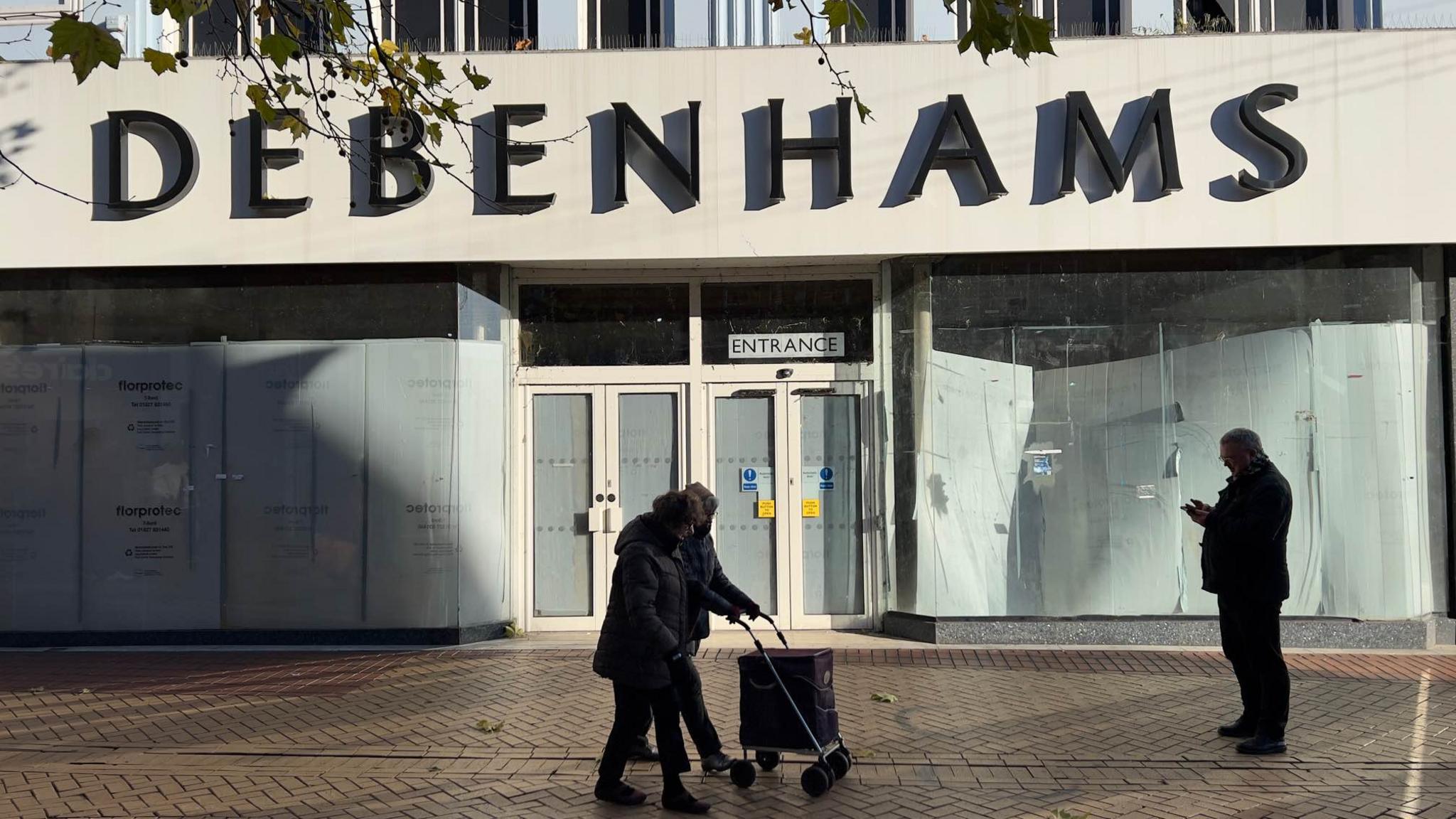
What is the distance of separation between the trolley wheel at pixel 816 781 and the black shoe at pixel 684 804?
522mm

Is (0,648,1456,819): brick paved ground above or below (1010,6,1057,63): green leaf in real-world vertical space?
below

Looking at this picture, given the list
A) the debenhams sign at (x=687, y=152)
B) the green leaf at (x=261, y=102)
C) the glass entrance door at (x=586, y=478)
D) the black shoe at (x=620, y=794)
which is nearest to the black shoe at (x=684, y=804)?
the black shoe at (x=620, y=794)

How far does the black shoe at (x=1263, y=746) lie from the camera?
6988 mm

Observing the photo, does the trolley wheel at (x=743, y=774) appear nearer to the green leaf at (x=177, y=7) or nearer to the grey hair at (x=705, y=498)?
the grey hair at (x=705, y=498)

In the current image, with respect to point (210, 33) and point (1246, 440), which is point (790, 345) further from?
point (210, 33)

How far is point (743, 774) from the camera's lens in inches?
251

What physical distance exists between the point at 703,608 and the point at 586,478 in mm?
4785

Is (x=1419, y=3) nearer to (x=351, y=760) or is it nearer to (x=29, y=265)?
(x=351, y=760)

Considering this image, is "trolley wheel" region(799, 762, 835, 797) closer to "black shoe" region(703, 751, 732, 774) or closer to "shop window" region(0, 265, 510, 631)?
"black shoe" region(703, 751, 732, 774)

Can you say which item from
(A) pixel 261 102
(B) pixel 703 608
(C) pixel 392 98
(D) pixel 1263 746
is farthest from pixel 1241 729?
(A) pixel 261 102

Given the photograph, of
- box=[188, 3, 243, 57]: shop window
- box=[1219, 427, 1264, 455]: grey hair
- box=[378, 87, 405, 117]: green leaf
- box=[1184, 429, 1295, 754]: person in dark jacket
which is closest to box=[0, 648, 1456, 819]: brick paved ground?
box=[1184, 429, 1295, 754]: person in dark jacket

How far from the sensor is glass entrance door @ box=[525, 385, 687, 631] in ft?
36.6

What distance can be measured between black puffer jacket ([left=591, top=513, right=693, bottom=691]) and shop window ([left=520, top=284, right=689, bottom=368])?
5.13 m

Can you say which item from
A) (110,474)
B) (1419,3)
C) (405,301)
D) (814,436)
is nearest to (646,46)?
(405,301)
